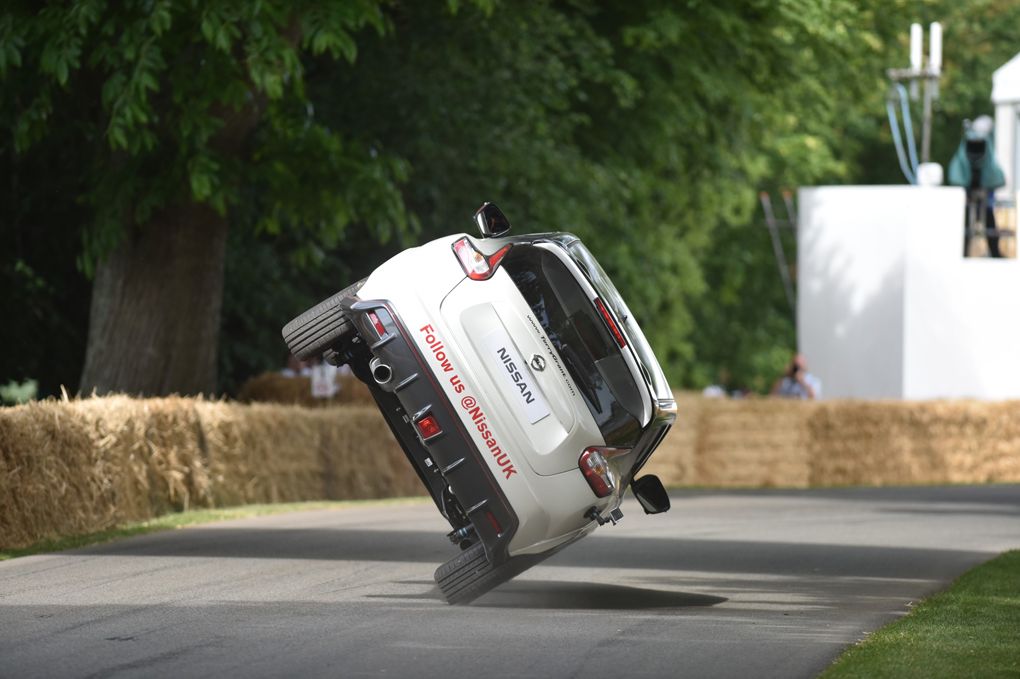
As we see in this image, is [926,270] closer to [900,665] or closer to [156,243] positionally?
[156,243]

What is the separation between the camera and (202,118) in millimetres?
18984

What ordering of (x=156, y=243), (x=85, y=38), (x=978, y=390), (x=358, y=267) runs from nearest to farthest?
(x=85, y=38), (x=156, y=243), (x=358, y=267), (x=978, y=390)

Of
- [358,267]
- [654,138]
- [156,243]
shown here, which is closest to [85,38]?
[156,243]

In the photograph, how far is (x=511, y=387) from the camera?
11102mm

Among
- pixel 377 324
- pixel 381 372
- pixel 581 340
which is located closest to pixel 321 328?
pixel 377 324

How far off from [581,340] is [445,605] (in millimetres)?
1748

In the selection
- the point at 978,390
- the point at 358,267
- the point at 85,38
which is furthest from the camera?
the point at 978,390

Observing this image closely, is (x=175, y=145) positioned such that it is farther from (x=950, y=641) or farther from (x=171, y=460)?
(x=950, y=641)

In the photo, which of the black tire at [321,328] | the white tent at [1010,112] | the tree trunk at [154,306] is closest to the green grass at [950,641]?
the black tire at [321,328]

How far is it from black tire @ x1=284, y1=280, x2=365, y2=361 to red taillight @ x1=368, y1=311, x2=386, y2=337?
42 cm

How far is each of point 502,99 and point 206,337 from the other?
6.85m

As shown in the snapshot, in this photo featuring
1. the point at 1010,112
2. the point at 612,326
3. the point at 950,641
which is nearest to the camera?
the point at 950,641

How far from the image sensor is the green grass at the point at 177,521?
14719 mm

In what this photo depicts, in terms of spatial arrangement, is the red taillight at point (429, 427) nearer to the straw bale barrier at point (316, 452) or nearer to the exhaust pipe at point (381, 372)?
the exhaust pipe at point (381, 372)
